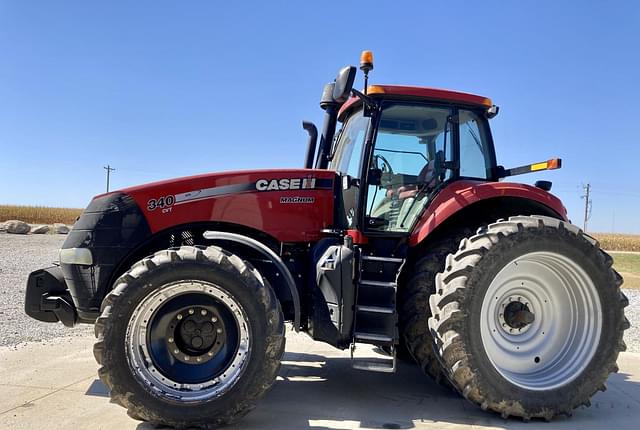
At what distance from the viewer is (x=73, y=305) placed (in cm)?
389

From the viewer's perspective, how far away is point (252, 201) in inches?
157

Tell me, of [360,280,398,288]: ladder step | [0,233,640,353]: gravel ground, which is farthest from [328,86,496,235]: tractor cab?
[0,233,640,353]: gravel ground

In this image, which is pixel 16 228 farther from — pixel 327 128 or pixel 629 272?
pixel 629 272

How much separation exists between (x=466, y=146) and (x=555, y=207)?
93cm

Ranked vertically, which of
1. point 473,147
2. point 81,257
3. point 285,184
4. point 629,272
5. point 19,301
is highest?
point 473,147

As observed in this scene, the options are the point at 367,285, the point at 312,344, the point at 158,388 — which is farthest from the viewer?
the point at 312,344

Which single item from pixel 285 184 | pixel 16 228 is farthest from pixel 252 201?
pixel 16 228

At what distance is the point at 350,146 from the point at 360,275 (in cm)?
131

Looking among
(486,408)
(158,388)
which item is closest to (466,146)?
(486,408)

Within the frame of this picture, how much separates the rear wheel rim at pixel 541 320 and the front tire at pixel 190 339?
1.71m

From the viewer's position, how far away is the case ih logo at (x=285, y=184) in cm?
400

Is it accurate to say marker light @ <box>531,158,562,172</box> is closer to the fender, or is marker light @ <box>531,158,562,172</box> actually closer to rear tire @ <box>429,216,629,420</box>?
rear tire @ <box>429,216,629,420</box>

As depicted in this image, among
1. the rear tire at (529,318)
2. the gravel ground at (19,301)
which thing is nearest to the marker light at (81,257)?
the gravel ground at (19,301)

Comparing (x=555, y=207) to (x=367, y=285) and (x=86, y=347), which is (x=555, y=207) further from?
(x=86, y=347)
